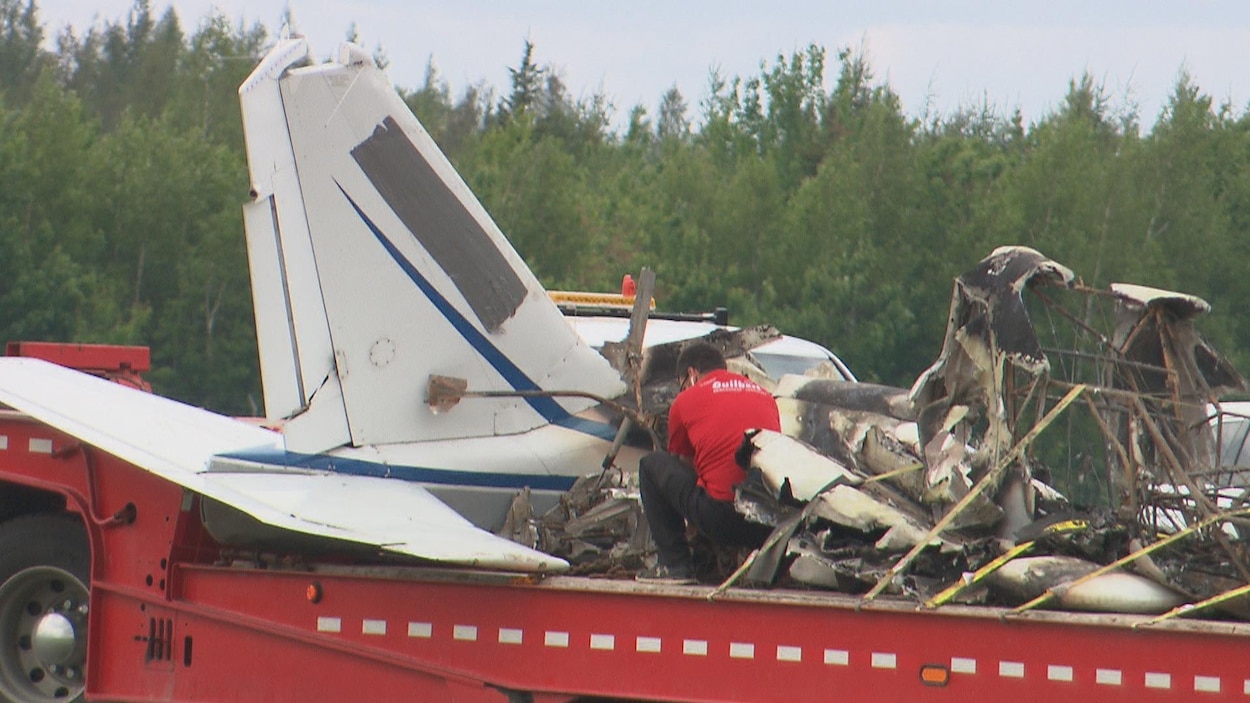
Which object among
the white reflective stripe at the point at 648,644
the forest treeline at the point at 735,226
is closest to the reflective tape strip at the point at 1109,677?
the white reflective stripe at the point at 648,644

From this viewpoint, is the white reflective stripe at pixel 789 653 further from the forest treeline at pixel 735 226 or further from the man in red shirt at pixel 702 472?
the forest treeline at pixel 735 226

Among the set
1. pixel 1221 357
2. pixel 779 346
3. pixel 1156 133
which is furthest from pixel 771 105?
pixel 1221 357

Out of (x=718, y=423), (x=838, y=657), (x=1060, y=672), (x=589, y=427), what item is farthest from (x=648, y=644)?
(x=589, y=427)

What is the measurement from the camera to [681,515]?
21.4 feet

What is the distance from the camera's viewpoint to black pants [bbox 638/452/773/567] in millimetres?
6422

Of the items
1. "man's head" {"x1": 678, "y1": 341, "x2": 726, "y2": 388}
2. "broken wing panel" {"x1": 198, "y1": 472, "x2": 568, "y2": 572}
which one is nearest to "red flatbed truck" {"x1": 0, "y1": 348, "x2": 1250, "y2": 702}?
"broken wing panel" {"x1": 198, "y1": 472, "x2": 568, "y2": 572}

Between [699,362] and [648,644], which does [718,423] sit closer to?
[699,362]

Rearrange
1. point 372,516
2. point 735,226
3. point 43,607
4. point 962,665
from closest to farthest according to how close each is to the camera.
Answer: point 962,665 → point 372,516 → point 43,607 → point 735,226

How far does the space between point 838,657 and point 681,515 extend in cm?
125

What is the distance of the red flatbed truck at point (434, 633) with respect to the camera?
5.18 metres

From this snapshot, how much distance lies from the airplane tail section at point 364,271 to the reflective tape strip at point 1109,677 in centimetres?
302

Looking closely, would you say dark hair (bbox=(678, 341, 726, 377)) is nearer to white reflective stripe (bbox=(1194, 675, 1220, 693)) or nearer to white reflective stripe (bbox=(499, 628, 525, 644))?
white reflective stripe (bbox=(499, 628, 525, 644))

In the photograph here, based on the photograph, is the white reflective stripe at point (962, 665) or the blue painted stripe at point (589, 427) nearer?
the white reflective stripe at point (962, 665)

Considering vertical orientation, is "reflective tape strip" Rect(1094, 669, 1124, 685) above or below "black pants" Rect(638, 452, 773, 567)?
below
